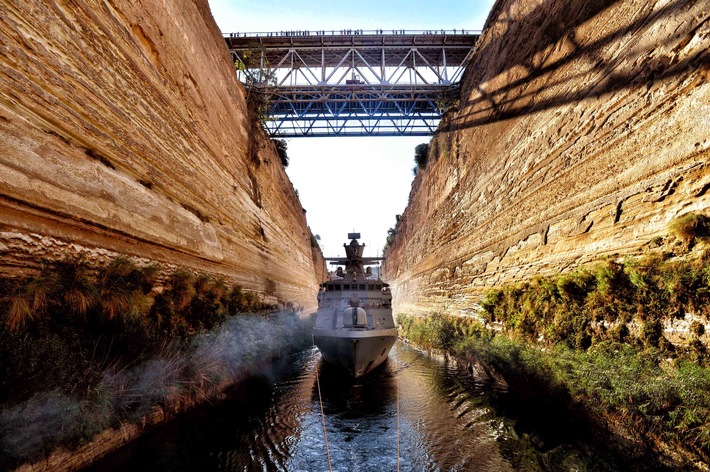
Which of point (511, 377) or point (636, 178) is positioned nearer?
point (636, 178)

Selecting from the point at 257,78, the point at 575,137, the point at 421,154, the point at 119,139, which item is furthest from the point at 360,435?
the point at 421,154

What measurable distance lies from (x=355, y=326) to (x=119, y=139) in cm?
734

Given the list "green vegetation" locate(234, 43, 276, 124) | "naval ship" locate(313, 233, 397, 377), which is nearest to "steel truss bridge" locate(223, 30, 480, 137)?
"green vegetation" locate(234, 43, 276, 124)

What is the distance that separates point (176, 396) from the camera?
18.6 ft

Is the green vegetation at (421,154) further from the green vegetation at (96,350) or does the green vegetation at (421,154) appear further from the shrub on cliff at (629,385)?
the green vegetation at (96,350)

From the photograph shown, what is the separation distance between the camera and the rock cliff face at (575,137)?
4738mm

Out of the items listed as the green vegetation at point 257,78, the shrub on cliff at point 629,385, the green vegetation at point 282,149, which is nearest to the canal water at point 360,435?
the shrub on cliff at point 629,385

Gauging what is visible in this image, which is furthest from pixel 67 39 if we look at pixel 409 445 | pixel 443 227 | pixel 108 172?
pixel 443 227

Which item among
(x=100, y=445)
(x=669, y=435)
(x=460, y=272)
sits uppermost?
(x=460, y=272)

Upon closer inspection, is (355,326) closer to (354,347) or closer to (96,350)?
(354,347)

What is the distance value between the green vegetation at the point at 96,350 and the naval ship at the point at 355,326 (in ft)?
9.92

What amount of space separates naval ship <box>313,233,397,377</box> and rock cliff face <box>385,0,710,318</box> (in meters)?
3.48

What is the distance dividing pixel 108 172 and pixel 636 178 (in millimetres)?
9294

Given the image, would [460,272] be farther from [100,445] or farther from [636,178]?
[100,445]
